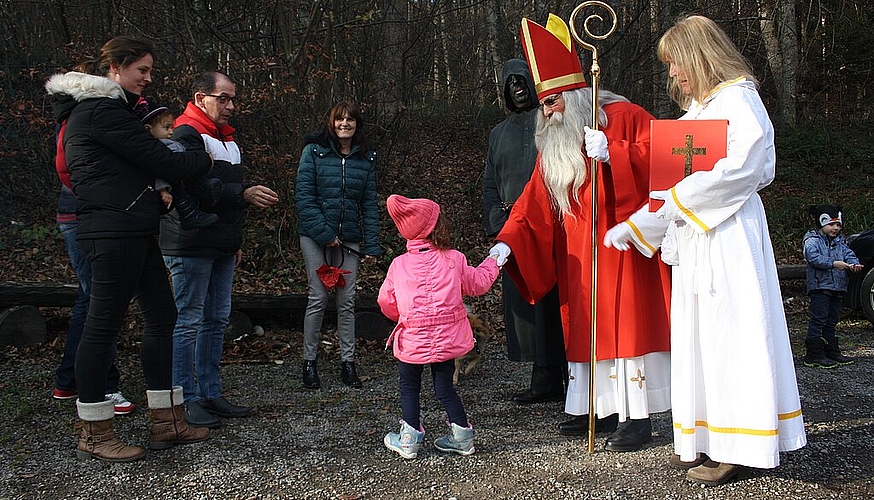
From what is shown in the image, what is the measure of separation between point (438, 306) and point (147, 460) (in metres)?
1.70

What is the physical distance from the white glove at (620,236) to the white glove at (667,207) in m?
0.25

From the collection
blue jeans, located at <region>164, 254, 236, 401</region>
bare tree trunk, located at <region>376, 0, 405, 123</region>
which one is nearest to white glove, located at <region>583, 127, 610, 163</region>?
blue jeans, located at <region>164, 254, 236, 401</region>

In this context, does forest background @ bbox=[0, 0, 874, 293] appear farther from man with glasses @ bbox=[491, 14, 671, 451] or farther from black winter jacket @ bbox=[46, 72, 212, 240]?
man with glasses @ bbox=[491, 14, 671, 451]

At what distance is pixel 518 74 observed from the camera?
4996mm

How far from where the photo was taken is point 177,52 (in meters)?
8.95

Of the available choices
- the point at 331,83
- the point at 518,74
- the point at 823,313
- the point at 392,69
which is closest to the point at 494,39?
the point at 392,69

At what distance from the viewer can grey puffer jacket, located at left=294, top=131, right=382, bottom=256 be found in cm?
530

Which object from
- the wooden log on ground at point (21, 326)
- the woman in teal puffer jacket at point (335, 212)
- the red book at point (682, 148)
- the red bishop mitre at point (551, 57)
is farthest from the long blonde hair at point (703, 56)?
the wooden log on ground at point (21, 326)

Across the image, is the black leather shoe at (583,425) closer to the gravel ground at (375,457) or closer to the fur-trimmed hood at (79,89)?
the gravel ground at (375,457)

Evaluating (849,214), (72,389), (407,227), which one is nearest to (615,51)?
(849,214)

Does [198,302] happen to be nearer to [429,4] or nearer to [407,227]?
[407,227]

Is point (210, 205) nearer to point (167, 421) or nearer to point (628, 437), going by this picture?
point (167, 421)

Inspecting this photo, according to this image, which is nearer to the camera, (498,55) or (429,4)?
(429,4)

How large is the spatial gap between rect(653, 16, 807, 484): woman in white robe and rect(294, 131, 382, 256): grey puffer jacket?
239 cm
